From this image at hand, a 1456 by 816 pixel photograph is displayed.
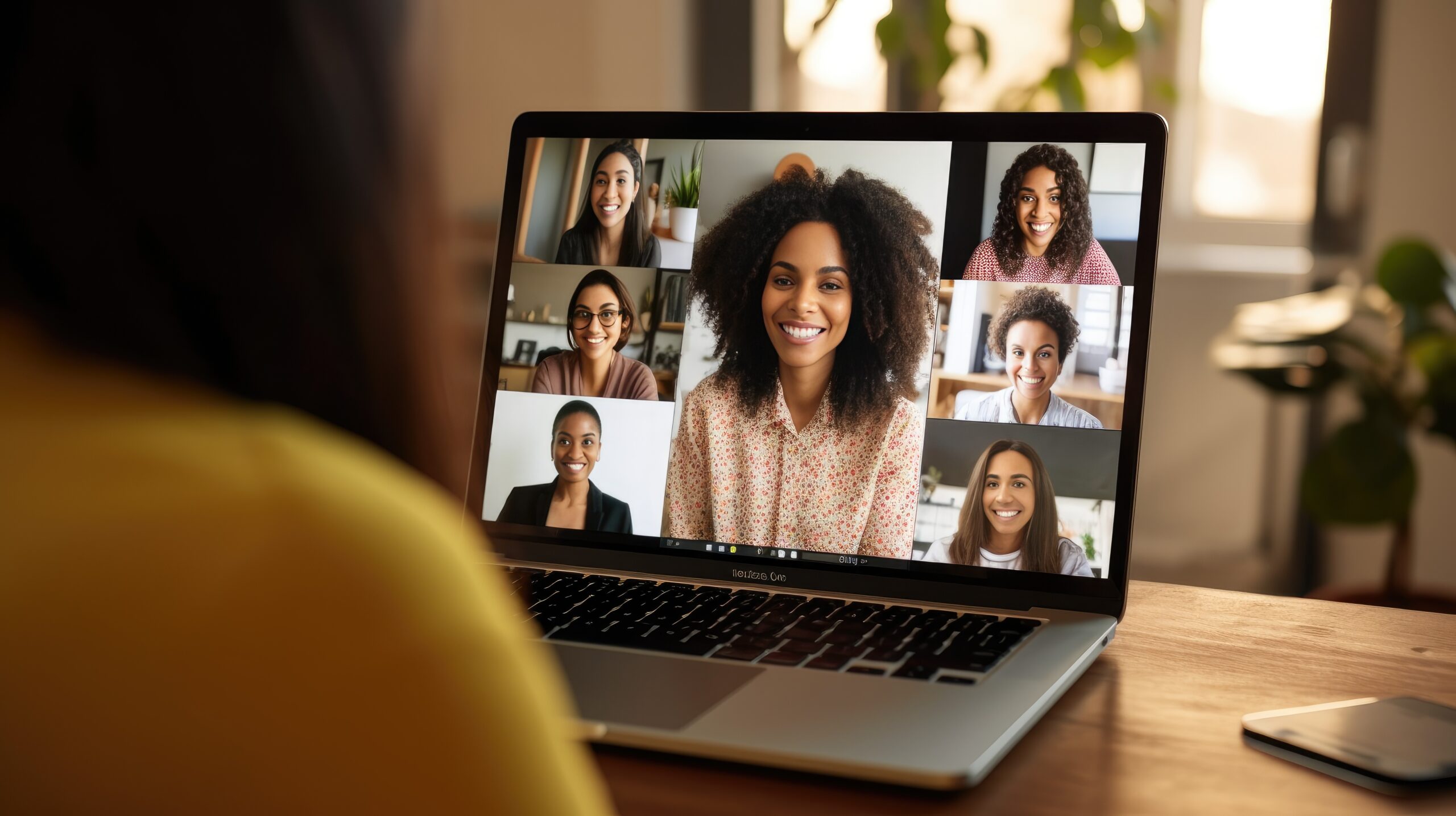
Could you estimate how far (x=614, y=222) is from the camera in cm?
85

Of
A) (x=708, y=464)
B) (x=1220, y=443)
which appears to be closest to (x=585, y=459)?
(x=708, y=464)

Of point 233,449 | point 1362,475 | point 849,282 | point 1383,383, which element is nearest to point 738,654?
point 849,282

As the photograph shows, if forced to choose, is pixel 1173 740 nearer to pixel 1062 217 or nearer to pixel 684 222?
pixel 1062 217

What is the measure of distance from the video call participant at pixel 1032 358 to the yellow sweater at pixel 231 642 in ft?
1.77

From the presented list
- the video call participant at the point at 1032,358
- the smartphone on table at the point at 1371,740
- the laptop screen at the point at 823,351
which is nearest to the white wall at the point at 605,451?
the laptop screen at the point at 823,351

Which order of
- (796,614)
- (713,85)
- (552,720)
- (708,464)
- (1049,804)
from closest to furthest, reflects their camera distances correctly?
1. (552,720)
2. (1049,804)
3. (796,614)
4. (708,464)
5. (713,85)

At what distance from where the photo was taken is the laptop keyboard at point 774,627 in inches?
23.9

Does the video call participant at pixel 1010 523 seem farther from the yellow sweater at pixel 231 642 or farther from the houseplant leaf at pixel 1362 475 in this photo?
the houseplant leaf at pixel 1362 475

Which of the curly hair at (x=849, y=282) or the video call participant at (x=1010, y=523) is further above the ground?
the curly hair at (x=849, y=282)

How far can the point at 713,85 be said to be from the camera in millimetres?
2527

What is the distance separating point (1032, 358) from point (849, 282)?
0.13 meters

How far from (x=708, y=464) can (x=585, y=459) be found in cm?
9

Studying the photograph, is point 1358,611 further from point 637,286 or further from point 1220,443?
point 1220,443

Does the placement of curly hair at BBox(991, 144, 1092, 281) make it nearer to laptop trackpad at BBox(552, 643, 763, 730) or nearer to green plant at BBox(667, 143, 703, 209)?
green plant at BBox(667, 143, 703, 209)
